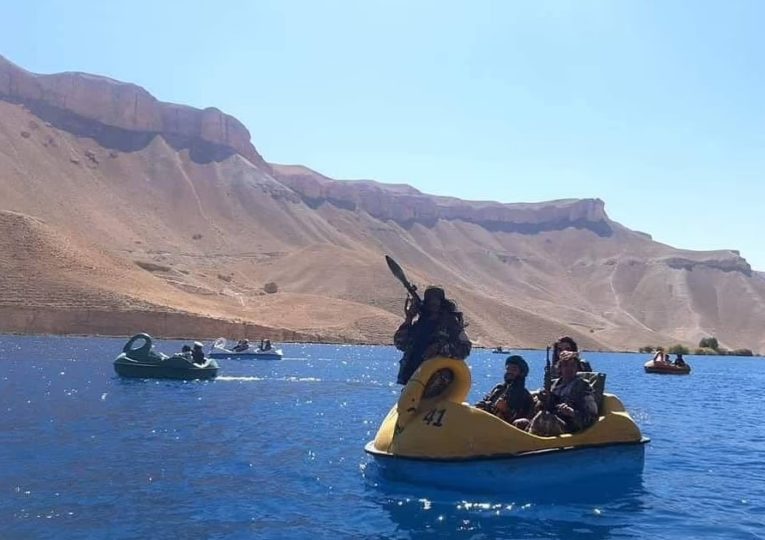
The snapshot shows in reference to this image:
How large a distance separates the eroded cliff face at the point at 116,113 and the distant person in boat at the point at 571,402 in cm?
17431

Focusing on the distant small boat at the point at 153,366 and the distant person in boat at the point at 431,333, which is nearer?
the distant person in boat at the point at 431,333

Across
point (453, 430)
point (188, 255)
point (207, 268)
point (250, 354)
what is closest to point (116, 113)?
point (188, 255)

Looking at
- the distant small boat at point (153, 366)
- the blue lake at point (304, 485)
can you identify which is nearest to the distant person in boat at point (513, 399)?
the blue lake at point (304, 485)

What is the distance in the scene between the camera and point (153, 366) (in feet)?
116

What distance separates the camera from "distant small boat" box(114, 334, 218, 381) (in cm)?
3500

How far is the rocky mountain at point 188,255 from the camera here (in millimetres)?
94125

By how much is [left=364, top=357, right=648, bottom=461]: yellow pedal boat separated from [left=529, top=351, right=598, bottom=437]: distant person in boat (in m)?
0.20

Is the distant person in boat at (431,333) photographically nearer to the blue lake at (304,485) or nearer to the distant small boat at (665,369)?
the blue lake at (304,485)

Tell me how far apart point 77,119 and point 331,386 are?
159 meters

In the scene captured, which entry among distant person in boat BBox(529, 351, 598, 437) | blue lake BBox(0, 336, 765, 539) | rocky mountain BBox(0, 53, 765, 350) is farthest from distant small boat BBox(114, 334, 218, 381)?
rocky mountain BBox(0, 53, 765, 350)

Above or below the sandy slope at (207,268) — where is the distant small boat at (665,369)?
below

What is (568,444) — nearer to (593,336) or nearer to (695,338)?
(593,336)

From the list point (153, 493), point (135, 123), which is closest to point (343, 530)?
point (153, 493)

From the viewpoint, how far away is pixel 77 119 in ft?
582
